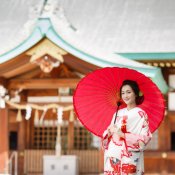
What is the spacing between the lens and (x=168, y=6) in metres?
14.1

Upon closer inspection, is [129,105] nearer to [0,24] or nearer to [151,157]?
[151,157]

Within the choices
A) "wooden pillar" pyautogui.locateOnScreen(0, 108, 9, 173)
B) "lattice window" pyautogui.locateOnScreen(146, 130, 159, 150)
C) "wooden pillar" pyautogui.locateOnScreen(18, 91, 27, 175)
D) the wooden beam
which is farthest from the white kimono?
Result: "wooden pillar" pyautogui.locateOnScreen(18, 91, 27, 175)

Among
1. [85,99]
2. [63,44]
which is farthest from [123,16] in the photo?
[85,99]

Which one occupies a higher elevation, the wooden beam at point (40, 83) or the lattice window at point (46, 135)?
the wooden beam at point (40, 83)

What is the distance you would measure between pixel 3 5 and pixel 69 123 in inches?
157

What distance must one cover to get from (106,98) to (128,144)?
0.74m

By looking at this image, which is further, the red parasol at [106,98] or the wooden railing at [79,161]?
the wooden railing at [79,161]

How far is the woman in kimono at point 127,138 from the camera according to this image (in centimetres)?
569

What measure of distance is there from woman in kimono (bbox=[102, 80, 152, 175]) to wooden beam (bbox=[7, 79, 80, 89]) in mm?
5531

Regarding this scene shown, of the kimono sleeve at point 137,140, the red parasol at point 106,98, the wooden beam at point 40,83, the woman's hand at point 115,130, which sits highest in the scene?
the wooden beam at point 40,83

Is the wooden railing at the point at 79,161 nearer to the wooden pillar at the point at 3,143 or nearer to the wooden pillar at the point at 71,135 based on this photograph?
the wooden pillar at the point at 71,135

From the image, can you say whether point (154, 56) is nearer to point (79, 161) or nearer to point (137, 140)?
point (79, 161)

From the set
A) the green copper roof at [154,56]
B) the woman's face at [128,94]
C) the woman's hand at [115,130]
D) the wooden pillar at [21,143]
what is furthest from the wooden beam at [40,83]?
the woman's hand at [115,130]

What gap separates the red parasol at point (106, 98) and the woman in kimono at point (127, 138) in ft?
0.45
